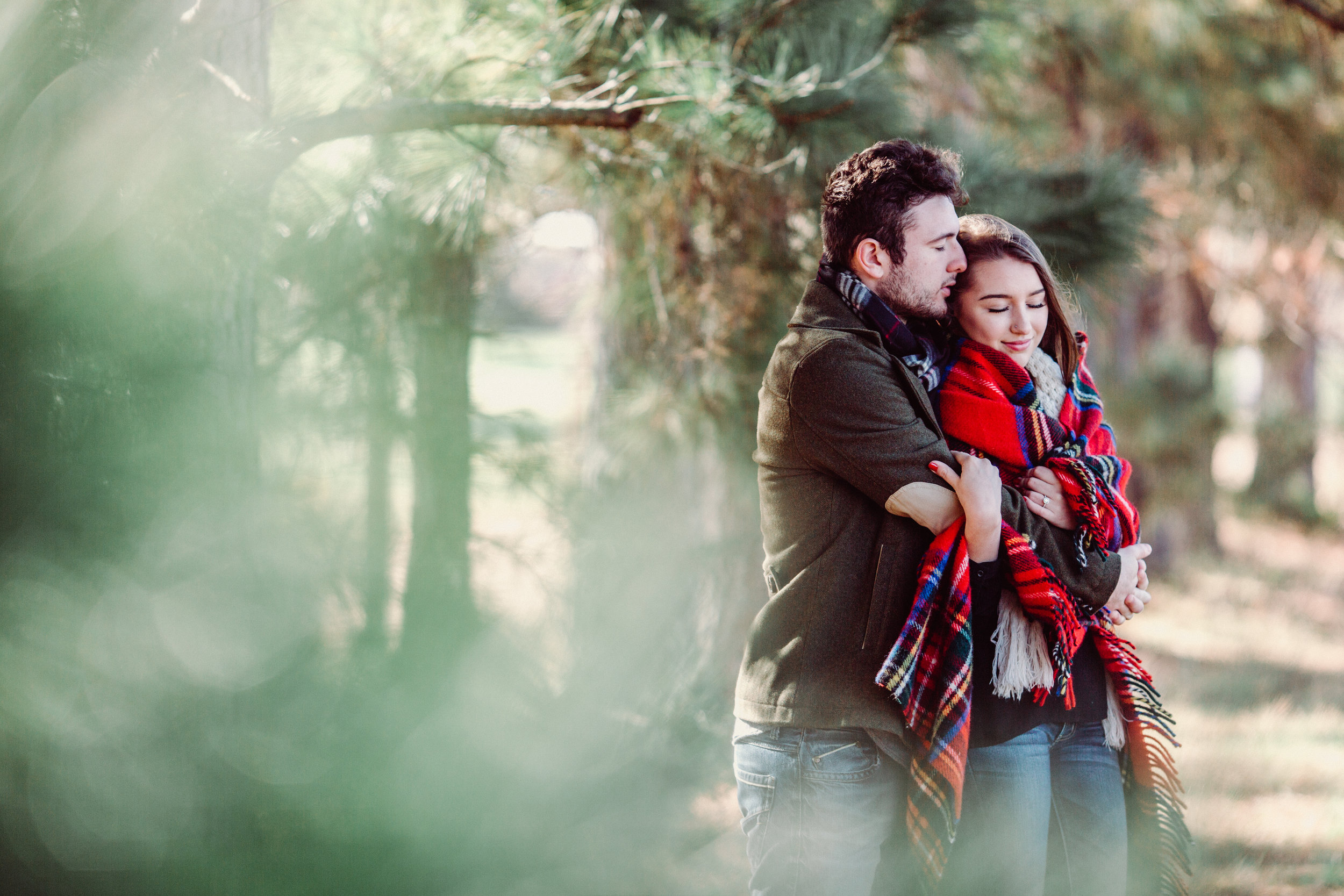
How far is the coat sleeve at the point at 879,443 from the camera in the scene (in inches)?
62.3

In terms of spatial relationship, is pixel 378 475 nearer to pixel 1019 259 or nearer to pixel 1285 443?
pixel 1019 259

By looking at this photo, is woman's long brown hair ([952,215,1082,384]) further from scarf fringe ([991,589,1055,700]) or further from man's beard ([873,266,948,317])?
scarf fringe ([991,589,1055,700])

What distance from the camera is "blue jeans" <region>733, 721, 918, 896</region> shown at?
163 centimetres

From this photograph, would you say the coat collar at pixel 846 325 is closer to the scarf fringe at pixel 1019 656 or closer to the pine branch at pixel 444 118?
the scarf fringe at pixel 1019 656

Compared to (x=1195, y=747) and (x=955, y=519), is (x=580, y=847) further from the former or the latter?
(x=1195, y=747)

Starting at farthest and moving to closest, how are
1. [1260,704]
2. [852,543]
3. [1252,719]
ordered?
[1260,704] < [1252,719] < [852,543]

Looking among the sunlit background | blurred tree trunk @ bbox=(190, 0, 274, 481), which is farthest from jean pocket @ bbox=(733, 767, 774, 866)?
blurred tree trunk @ bbox=(190, 0, 274, 481)

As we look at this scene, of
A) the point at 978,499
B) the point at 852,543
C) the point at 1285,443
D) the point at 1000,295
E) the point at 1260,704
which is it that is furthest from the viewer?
the point at 1285,443

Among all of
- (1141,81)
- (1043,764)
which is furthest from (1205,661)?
(1043,764)

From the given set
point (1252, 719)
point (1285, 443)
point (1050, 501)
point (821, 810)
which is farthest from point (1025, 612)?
point (1285, 443)

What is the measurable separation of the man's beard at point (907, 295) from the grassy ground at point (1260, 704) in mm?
2003

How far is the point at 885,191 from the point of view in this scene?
167 centimetres

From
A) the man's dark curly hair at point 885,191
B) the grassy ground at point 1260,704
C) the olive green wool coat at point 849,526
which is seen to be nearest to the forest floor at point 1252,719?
the grassy ground at point 1260,704

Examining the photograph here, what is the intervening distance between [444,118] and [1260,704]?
4.56 metres
